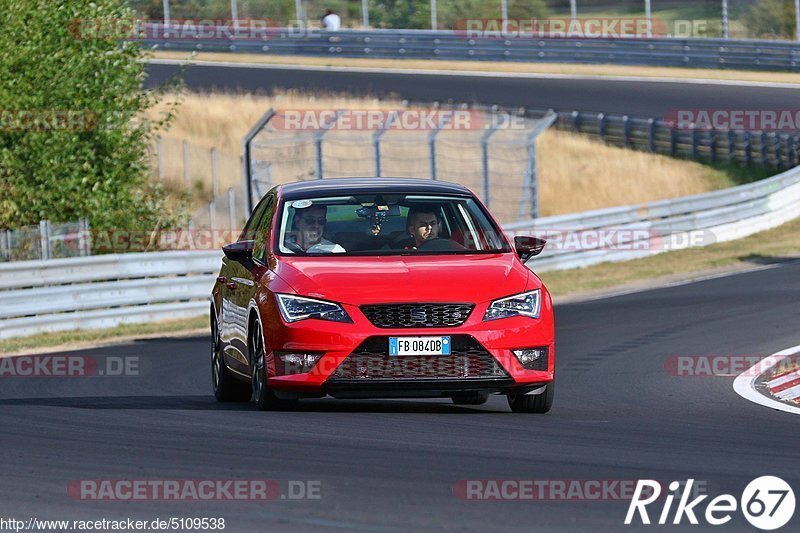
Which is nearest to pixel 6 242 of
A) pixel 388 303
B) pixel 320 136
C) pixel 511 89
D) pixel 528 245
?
pixel 320 136

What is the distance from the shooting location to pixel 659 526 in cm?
634

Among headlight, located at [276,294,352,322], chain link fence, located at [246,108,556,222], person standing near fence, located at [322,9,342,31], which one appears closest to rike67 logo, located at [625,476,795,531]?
headlight, located at [276,294,352,322]

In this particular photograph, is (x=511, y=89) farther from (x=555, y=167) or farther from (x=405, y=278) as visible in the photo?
(x=405, y=278)

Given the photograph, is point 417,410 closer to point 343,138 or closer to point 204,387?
point 204,387

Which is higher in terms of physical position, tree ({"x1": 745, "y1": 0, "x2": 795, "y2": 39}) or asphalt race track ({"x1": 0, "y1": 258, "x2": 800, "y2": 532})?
tree ({"x1": 745, "y1": 0, "x2": 795, "y2": 39})

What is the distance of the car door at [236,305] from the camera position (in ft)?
35.9

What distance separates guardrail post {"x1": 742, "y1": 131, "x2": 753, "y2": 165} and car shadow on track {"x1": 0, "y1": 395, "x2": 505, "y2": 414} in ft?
89.4

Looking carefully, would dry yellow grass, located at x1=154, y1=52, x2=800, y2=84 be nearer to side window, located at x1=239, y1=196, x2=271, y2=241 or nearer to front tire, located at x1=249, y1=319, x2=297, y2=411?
side window, located at x1=239, y1=196, x2=271, y2=241

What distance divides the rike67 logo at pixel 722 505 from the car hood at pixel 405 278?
9.25 ft

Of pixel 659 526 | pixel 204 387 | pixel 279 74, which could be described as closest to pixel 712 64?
pixel 279 74

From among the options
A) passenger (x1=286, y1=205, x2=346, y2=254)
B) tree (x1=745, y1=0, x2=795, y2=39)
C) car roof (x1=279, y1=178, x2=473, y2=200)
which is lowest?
passenger (x1=286, y1=205, x2=346, y2=254)

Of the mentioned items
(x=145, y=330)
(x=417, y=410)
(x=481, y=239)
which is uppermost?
(x=481, y=239)

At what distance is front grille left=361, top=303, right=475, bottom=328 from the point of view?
9703 millimetres

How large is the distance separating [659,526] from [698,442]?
2.48m
